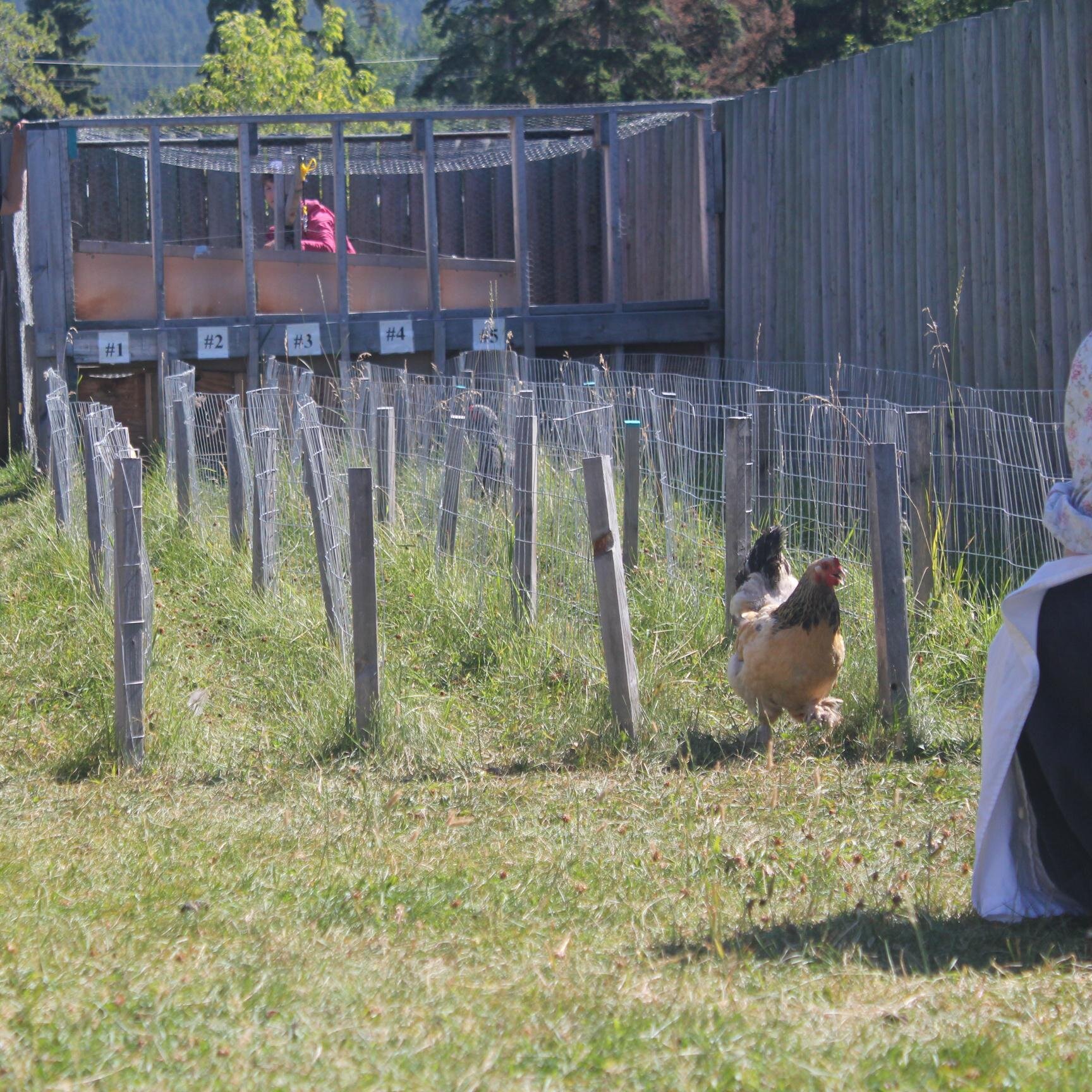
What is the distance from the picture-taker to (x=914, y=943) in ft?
11.8

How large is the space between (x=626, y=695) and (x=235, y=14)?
26115mm

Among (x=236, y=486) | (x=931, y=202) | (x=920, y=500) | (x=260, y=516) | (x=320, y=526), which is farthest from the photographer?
(x=931, y=202)

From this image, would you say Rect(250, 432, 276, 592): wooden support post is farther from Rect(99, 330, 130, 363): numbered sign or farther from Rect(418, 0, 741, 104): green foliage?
Rect(418, 0, 741, 104): green foliage

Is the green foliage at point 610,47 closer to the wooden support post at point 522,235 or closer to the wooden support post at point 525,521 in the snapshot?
the wooden support post at point 522,235

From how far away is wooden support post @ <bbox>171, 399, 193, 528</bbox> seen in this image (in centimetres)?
905

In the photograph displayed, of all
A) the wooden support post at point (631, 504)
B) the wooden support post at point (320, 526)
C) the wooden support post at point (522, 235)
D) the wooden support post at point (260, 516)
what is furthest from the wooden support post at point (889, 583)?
the wooden support post at point (522, 235)

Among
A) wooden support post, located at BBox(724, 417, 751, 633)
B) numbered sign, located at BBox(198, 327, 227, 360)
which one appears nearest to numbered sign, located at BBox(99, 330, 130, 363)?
numbered sign, located at BBox(198, 327, 227, 360)

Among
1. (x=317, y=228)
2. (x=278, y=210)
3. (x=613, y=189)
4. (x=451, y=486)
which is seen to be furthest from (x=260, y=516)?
(x=278, y=210)

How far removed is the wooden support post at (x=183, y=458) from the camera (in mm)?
9047

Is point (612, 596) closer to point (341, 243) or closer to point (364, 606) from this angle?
point (364, 606)

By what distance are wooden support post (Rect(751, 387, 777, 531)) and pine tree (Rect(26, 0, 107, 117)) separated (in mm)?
40614

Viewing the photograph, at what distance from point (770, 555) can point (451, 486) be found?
2.15 meters

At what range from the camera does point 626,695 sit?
17.3 feet

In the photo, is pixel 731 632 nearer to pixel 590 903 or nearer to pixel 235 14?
pixel 590 903
